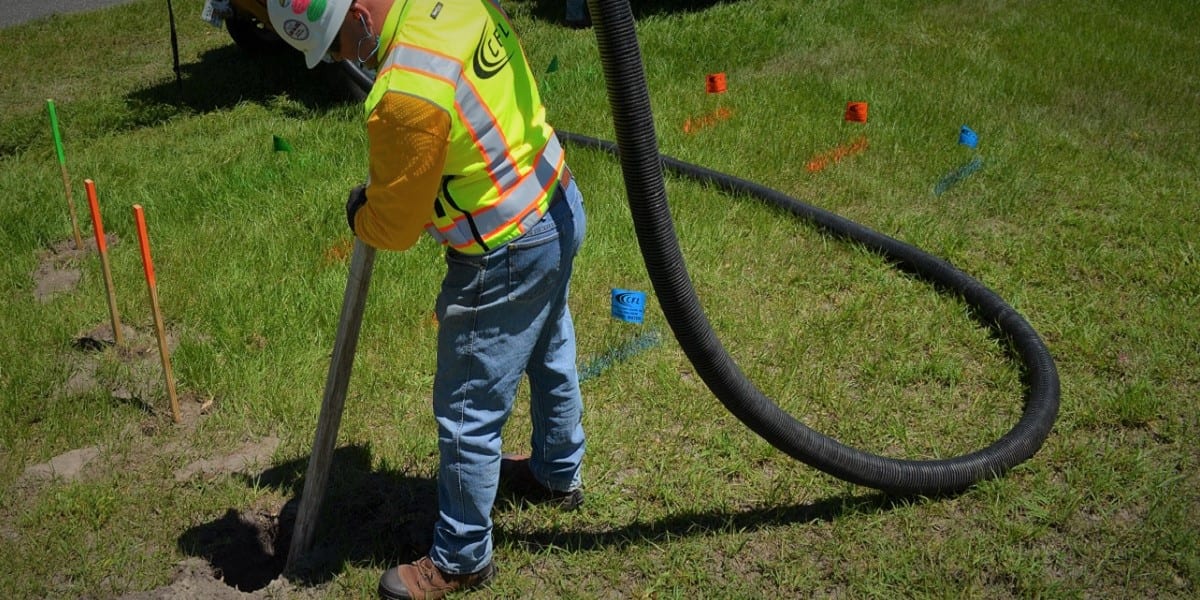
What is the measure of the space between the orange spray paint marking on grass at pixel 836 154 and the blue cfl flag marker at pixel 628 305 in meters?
1.87

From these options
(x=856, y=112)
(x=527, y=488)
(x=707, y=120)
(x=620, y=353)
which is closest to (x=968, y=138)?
(x=856, y=112)

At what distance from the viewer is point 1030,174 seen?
556cm

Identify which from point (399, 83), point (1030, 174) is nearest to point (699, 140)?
point (1030, 174)

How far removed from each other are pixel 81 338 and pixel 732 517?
2.82m

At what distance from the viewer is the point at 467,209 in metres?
2.49

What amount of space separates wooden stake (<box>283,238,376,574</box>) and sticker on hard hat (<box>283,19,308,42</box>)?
0.53 metres

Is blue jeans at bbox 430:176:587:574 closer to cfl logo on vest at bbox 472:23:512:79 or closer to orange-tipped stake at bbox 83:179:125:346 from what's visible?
cfl logo on vest at bbox 472:23:512:79

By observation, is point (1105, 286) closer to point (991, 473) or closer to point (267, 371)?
point (991, 473)

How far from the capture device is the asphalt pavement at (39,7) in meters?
10.3

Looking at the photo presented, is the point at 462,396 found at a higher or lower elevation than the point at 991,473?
higher

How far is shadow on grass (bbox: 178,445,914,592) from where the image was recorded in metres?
3.16

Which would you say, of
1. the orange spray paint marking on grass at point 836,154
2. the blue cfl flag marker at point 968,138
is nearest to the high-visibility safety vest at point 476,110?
the orange spray paint marking on grass at point 836,154

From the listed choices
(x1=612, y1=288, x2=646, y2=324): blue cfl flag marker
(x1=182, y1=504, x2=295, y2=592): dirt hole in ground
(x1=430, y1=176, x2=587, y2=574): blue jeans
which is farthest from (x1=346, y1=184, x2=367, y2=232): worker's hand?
(x1=612, y1=288, x2=646, y2=324): blue cfl flag marker

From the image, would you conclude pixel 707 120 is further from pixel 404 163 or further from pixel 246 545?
pixel 404 163
